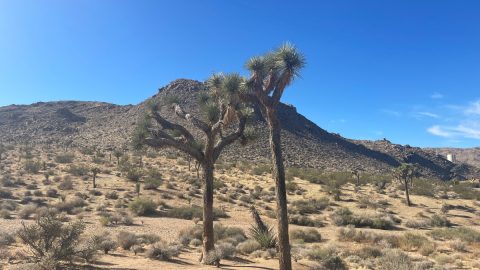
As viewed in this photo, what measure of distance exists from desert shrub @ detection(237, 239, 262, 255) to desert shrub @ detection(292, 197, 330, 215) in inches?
556

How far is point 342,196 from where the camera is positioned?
1583 inches

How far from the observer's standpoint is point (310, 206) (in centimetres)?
3425

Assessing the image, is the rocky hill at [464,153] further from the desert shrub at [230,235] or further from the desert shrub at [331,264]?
the desert shrub at [331,264]

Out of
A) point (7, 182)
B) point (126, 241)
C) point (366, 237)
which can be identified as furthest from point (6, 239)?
point (7, 182)

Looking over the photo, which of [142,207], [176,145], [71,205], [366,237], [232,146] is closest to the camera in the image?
[176,145]

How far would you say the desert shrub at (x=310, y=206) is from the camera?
33194 mm

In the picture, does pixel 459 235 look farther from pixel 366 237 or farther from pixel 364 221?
pixel 364 221

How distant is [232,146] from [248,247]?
174 feet

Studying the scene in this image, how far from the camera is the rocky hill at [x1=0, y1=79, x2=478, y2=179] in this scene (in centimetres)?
7038

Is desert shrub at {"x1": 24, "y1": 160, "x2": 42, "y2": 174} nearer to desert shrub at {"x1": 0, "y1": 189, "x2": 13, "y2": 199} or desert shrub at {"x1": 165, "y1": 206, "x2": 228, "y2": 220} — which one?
desert shrub at {"x1": 0, "y1": 189, "x2": 13, "y2": 199}

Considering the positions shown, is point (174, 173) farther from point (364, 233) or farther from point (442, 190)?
point (442, 190)

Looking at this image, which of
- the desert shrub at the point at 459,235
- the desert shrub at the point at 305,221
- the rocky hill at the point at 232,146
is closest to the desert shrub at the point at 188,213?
the desert shrub at the point at 305,221

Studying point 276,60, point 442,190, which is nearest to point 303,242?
point 276,60

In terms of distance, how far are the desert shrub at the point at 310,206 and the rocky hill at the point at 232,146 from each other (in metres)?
28.1
